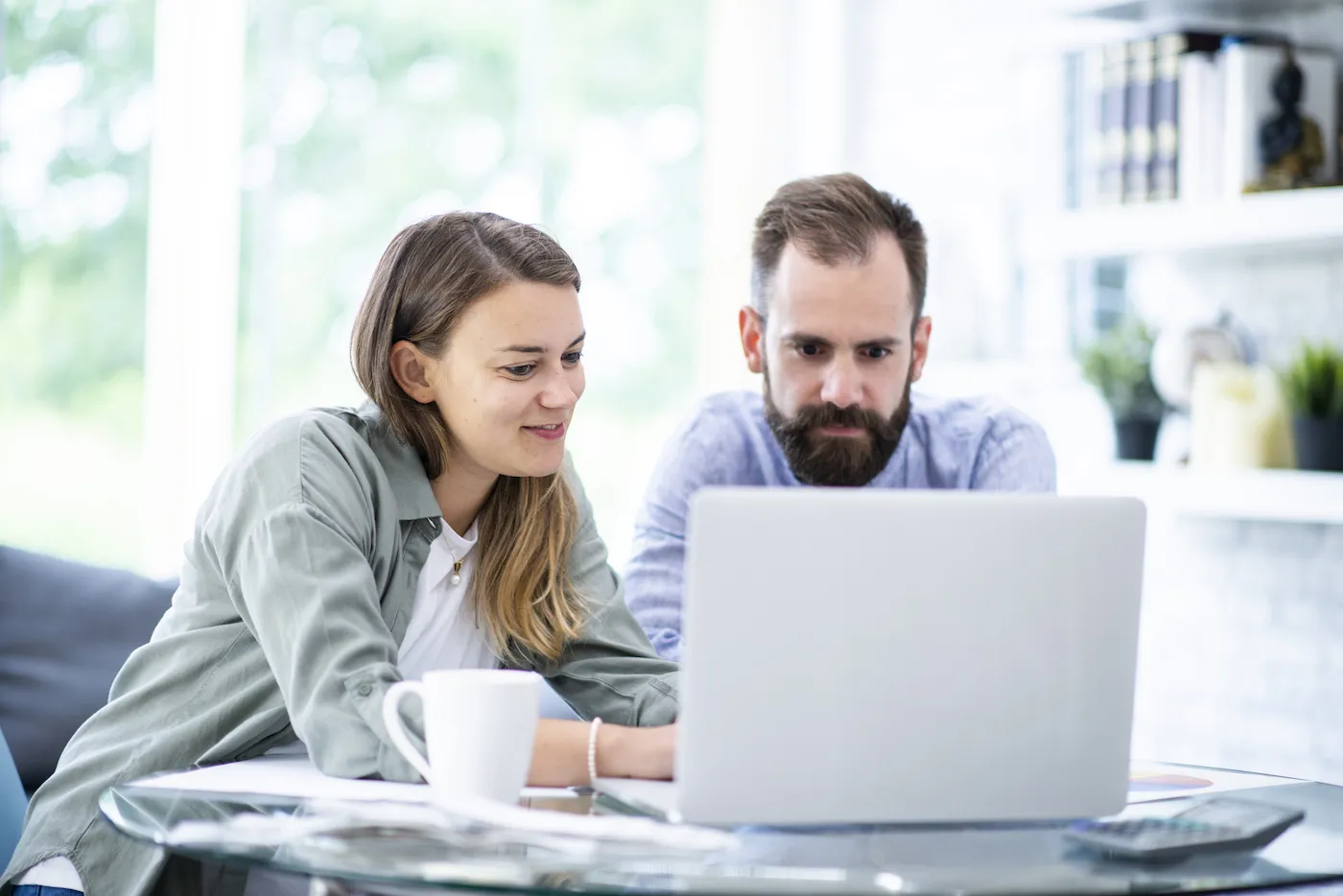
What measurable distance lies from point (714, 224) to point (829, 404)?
2122 mm

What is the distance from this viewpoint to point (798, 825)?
117cm

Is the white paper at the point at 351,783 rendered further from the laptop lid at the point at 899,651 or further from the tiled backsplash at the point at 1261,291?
the tiled backsplash at the point at 1261,291

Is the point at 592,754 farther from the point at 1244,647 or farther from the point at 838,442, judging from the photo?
the point at 1244,647

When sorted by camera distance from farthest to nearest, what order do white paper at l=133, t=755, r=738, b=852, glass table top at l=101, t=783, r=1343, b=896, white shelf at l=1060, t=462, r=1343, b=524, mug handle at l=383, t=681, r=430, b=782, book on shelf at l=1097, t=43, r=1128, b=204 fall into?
book on shelf at l=1097, t=43, r=1128, b=204 → white shelf at l=1060, t=462, r=1343, b=524 → mug handle at l=383, t=681, r=430, b=782 → white paper at l=133, t=755, r=738, b=852 → glass table top at l=101, t=783, r=1343, b=896

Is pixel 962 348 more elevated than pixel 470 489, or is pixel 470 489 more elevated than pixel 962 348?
pixel 962 348

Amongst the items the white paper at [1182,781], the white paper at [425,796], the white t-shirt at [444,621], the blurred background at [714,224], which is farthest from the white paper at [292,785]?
the blurred background at [714,224]

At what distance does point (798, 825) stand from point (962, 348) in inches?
101

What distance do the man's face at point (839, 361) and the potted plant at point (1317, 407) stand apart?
2.40 ft

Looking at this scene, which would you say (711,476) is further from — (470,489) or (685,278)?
(685,278)

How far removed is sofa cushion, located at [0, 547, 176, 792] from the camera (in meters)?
2.08

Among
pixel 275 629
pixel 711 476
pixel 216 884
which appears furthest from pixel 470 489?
pixel 711 476

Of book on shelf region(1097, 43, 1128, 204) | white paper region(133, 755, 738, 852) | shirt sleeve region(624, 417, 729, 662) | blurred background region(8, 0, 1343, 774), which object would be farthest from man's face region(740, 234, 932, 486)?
white paper region(133, 755, 738, 852)

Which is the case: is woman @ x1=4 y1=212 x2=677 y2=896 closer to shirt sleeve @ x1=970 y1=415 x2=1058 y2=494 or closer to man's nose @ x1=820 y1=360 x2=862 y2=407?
man's nose @ x1=820 y1=360 x2=862 y2=407

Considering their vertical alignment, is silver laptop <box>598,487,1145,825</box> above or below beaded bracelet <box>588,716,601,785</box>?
above
